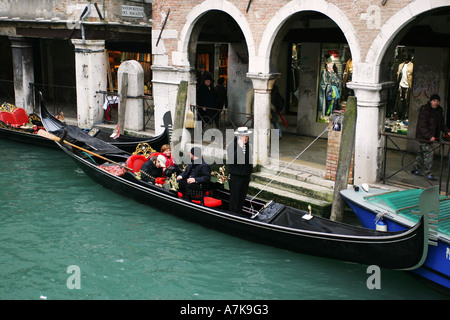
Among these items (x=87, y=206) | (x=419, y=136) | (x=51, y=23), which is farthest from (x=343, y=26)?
(x=51, y=23)

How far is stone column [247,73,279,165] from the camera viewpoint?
28.1ft

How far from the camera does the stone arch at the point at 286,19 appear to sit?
7477 mm

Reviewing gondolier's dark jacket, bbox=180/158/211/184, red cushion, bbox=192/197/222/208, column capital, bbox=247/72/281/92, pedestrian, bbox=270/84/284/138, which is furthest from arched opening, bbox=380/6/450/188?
gondolier's dark jacket, bbox=180/158/211/184

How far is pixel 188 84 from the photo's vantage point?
999cm

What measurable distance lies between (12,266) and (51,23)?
24.8 ft

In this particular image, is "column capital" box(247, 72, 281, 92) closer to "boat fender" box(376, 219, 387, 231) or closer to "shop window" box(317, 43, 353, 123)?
"shop window" box(317, 43, 353, 123)

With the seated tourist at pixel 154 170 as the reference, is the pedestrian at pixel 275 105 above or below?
above

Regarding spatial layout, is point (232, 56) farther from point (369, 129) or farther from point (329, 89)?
point (369, 129)

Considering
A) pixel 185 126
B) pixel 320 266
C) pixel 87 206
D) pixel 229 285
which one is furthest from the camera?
pixel 185 126

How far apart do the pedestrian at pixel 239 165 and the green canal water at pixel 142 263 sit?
536 mm

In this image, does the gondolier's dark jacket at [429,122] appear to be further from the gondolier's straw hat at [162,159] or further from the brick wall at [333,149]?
the gondolier's straw hat at [162,159]

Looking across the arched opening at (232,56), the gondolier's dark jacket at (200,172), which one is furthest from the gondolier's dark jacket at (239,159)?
the arched opening at (232,56)

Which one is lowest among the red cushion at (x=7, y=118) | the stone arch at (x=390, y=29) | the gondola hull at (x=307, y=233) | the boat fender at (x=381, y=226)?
the gondola hull at (x=307, y=233)
